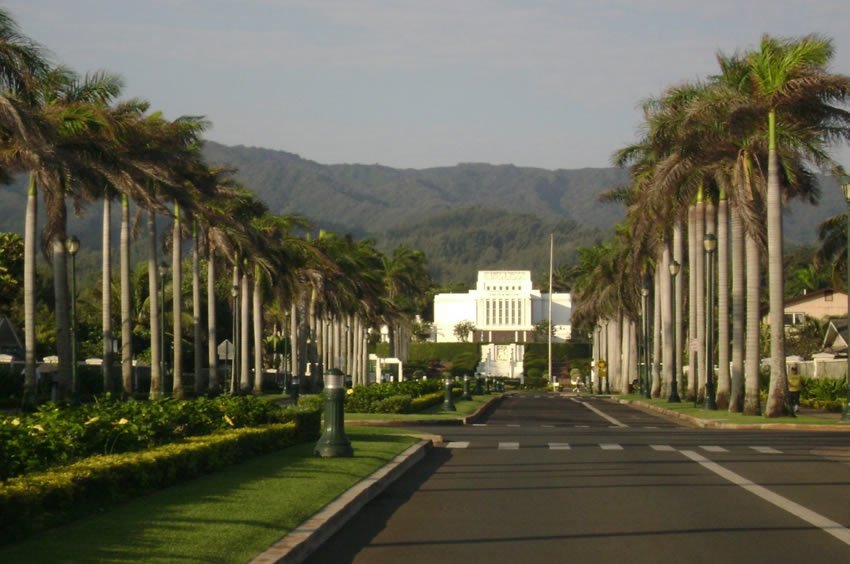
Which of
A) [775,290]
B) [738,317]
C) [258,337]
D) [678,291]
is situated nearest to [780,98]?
[775,290]

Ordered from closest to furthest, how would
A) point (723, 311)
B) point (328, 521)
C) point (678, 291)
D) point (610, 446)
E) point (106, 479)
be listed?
point (328, 521) < point (106, 479) < point (610, 446) < point (723, 311) < point (678, 291)

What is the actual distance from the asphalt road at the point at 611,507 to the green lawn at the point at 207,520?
2.09ft

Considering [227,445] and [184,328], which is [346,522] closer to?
[227,445]

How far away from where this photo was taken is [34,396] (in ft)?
142

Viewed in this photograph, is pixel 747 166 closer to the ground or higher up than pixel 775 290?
higher up

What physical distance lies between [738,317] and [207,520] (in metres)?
37.6

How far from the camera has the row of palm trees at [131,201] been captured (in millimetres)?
37625

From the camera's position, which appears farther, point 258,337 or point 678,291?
point 258,337

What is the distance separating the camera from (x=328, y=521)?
42.9 ft

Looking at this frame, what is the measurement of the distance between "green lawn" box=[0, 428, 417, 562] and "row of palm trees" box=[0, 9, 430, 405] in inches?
740

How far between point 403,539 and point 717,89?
3260cm

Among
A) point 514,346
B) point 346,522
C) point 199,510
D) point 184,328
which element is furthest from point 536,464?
point 514,346

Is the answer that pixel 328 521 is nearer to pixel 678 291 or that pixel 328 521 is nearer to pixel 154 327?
pixel 154 327

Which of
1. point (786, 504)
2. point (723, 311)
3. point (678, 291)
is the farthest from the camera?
point (678, 291)
